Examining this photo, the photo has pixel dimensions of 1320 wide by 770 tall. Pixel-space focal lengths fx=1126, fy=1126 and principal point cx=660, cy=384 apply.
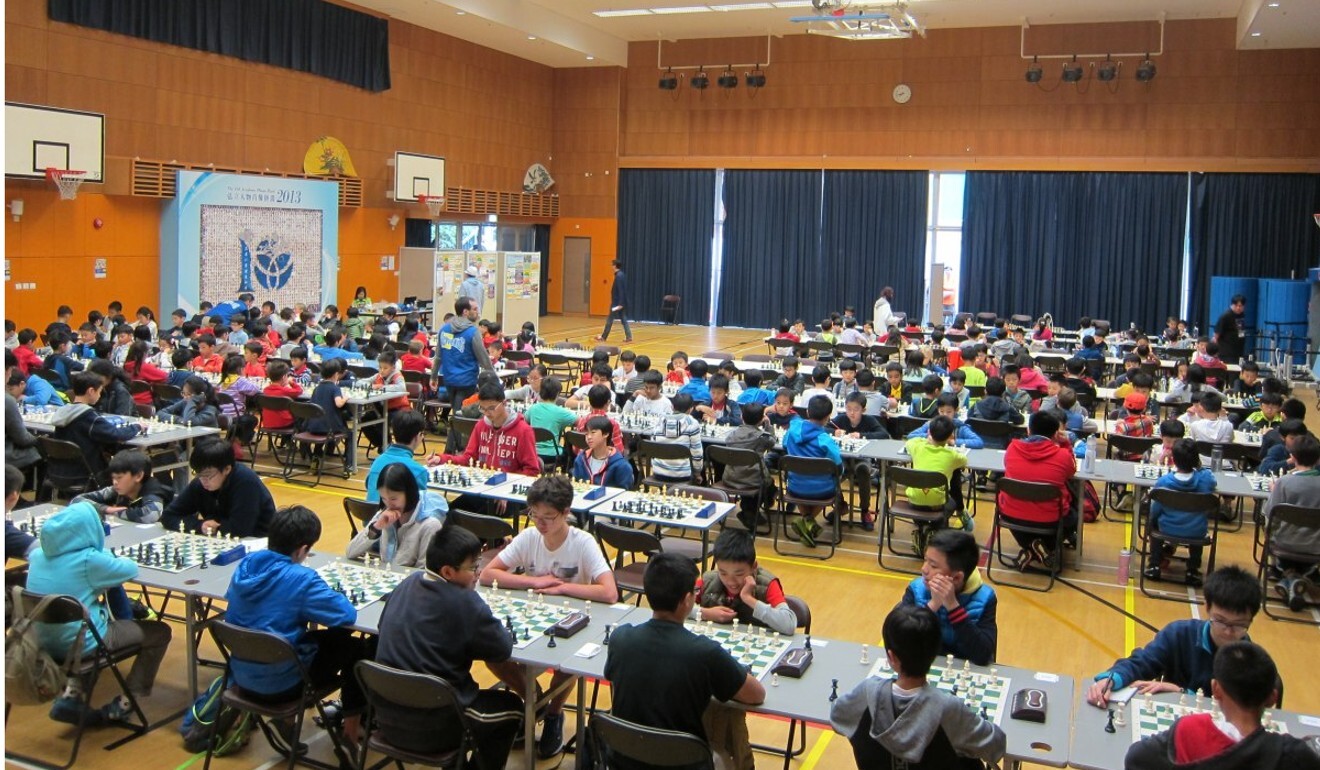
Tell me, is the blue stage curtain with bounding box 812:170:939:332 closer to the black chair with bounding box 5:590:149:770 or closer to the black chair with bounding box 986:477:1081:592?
the black chair with bounding box 986:477:1081:592

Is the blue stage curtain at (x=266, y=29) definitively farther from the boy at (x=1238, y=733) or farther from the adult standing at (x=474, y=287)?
the boy at (x=1238, y=733)

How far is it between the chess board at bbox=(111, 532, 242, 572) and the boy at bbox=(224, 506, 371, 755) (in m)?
0.89

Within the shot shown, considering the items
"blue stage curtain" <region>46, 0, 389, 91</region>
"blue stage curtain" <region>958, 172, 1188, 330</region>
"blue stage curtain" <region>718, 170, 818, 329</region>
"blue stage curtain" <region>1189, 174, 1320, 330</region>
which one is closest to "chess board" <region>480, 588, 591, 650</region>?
"blue stage curtain" <region>46, 0, 389, 91</region>

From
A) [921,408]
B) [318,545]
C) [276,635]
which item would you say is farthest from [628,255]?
[276,635]

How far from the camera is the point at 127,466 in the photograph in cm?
711

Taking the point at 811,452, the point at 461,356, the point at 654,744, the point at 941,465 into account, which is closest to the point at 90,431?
the point at 461,356

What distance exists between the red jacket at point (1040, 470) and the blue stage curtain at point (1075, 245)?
738 inches

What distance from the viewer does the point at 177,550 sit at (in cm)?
634

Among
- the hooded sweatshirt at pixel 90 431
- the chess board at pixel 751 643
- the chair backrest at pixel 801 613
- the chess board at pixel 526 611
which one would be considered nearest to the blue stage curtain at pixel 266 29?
the hooded sweatshirt at pixel 90 431

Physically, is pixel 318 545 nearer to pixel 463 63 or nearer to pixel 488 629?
pixel 488 629

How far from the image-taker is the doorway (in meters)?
31.7

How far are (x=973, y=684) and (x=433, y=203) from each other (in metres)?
22.9

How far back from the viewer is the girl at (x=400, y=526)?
20.7 feet

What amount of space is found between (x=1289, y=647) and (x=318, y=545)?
24.6 feet
